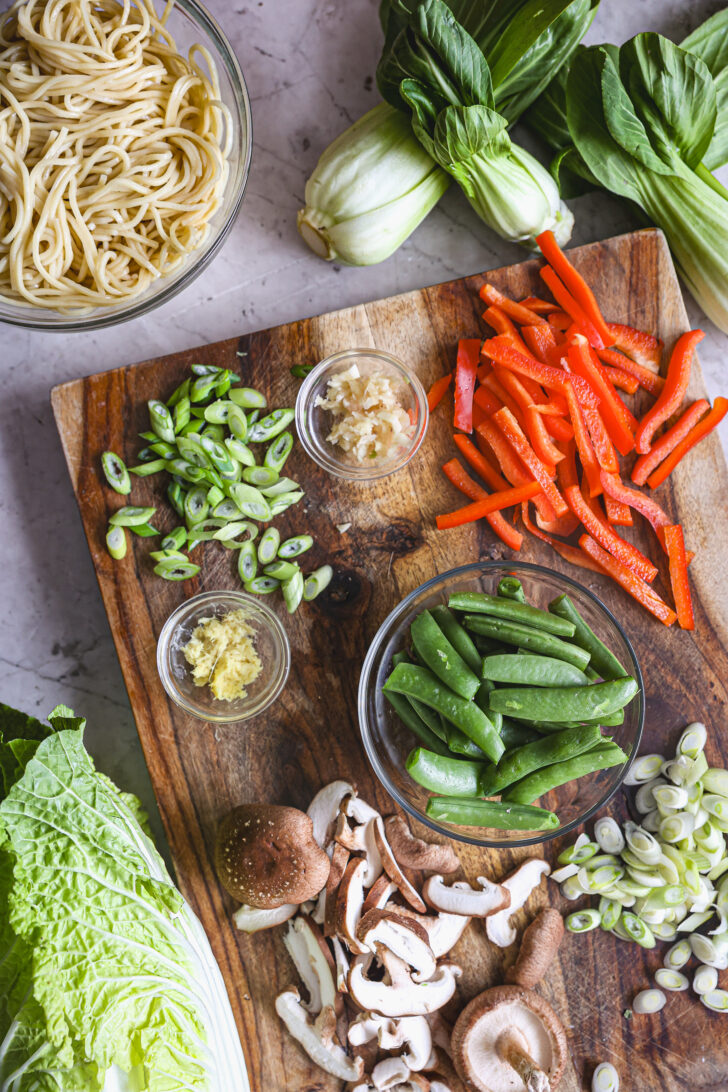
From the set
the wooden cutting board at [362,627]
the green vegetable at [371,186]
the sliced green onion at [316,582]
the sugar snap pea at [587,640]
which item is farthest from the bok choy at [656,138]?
the sliced green onion at [316,582]

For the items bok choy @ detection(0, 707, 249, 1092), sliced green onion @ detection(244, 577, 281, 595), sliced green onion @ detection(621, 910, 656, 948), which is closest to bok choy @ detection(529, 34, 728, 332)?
sliced green onion @ detection(244, 577, 281, 595)

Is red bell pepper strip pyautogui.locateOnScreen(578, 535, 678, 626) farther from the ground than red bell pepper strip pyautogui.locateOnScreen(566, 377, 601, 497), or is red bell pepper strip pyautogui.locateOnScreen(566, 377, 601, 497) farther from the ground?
red bell pepper strip pyautogui.locateOnScreen(566, 377, 601, 497)

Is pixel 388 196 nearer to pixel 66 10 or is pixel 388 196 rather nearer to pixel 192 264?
pixel 192 264

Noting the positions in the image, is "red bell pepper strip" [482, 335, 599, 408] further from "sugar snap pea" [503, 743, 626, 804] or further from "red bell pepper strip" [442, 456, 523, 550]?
"sugar snap pea" [503, 743, 626, 804]

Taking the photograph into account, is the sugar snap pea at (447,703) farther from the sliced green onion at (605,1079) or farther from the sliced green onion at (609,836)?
the sliced green onion at (605,1079)

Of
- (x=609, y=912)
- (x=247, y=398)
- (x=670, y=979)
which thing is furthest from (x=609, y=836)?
(x=247, y=398)

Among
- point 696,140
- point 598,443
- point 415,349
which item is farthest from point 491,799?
point 696,140
